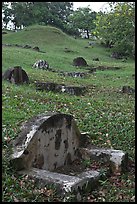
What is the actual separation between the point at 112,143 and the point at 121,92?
791cm

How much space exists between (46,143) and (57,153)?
1.45 ft

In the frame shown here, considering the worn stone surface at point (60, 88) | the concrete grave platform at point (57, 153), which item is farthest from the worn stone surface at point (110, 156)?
the worn stone surface at point (60, 88)

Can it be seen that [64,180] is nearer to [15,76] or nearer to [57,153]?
[57,153]

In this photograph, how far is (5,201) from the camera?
5.76 meters

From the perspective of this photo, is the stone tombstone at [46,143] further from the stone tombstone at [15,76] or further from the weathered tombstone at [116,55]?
the weathered tombstone at [116,55]

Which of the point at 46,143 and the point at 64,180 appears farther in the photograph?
the point at 46,143

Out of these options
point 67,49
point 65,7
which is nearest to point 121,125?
point 67,49

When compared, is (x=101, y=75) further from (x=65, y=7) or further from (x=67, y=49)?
(x=65, y=7)

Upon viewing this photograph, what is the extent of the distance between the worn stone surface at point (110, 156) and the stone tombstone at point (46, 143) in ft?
0.86

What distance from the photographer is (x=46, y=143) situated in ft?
24.0

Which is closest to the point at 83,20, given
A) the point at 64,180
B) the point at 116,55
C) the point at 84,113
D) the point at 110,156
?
the point at 116,55

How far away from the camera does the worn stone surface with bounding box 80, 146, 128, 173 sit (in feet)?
25.4

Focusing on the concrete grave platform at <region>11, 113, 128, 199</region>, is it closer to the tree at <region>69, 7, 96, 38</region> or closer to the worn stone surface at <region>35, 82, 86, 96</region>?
the worn stone surface at <region>35, 82, 86, 96</region>

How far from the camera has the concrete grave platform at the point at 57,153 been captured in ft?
21.3
